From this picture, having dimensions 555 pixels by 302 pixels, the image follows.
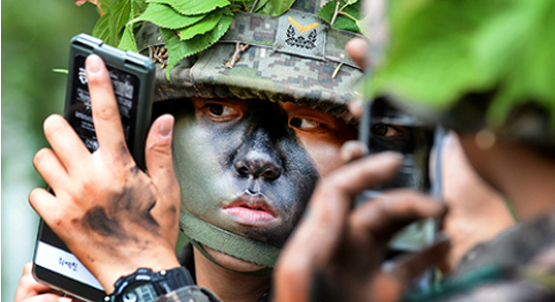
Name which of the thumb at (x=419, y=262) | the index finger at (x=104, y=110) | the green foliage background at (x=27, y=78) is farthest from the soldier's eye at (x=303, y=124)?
the green foliage background at (x=27, y=78)

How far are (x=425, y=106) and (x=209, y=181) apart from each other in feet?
3.47

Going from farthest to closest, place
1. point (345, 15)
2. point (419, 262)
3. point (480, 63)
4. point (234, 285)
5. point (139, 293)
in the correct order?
point (234, 285), point (345, 15), point (139, 293), point (419, 262), point (480, 63)

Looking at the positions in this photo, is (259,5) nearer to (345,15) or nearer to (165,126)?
(345,15)

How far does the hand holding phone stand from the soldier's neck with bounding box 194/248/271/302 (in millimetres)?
615

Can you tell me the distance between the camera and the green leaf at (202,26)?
163 centimetres

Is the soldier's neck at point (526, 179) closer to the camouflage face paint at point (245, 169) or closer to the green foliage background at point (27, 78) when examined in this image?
the camouflage face paint at point (245, 169)

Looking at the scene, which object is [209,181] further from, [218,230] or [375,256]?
[375,256]

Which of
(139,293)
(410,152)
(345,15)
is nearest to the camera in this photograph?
(410,152)

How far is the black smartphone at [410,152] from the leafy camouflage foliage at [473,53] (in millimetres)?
148

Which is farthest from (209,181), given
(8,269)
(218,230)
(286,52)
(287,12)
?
(8,269)

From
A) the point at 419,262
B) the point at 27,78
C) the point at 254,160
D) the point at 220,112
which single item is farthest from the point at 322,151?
the point at 27,78

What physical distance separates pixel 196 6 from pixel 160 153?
1.86ft

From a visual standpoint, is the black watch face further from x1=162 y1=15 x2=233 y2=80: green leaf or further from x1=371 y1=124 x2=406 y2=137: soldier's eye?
x1=162 y1=15 x2=233 y2=80: green leaf

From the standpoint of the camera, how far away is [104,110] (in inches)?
46.9
